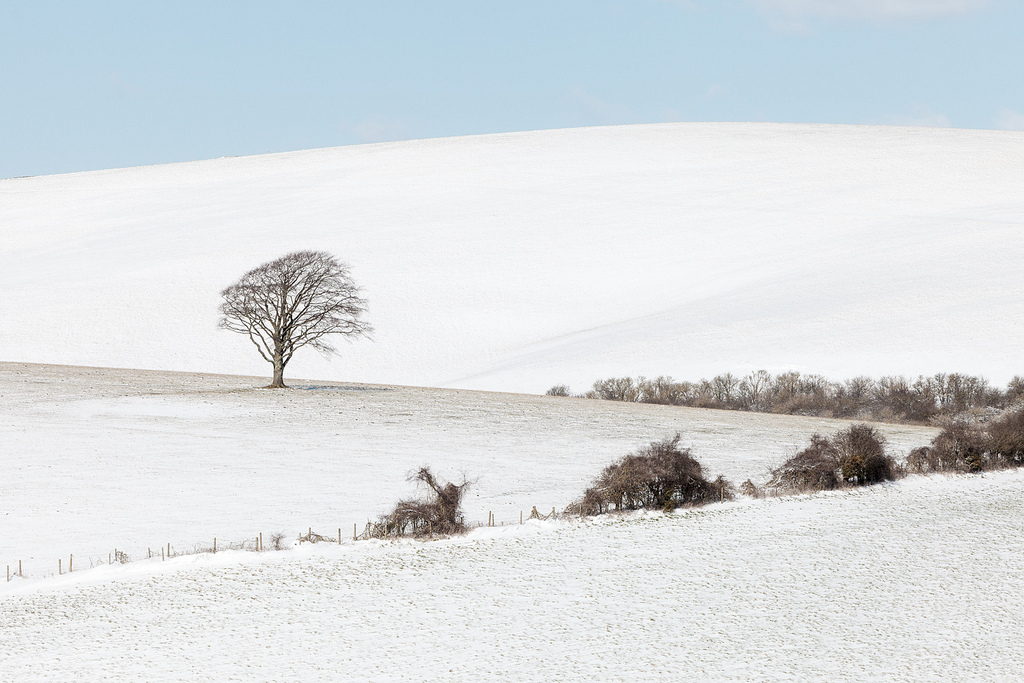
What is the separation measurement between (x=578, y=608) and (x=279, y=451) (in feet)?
44.3

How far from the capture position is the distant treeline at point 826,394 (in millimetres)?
38156

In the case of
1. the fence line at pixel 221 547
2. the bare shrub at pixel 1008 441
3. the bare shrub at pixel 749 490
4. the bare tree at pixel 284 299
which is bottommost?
the fence line at pixel 221 547

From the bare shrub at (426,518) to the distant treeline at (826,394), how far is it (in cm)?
2090

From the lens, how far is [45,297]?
2429 inches

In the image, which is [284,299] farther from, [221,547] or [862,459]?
[862,459]

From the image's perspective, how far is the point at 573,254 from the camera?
67688 mm

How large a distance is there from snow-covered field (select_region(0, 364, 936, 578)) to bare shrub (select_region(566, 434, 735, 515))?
1272mm

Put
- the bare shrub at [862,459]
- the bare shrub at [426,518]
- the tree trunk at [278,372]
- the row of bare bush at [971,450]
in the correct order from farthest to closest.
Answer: the tree trunk at [278,372], the row of bare bush at [971,450], the bare shrub at [862,459], the bare shrub at [426,518]

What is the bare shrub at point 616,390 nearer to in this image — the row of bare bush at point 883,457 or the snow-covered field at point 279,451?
the snow-covered field at point 279,451

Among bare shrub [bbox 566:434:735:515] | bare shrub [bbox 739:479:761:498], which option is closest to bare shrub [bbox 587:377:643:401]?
bare shrub [bbox 739:479:761:498]

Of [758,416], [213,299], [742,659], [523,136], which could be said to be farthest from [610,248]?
[742,659]

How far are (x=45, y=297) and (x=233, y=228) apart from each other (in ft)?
52.9

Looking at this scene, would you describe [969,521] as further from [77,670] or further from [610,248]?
[610,248]

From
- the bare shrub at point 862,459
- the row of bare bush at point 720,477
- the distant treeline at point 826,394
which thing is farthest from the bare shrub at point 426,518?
the distant treeline at point 826,394
